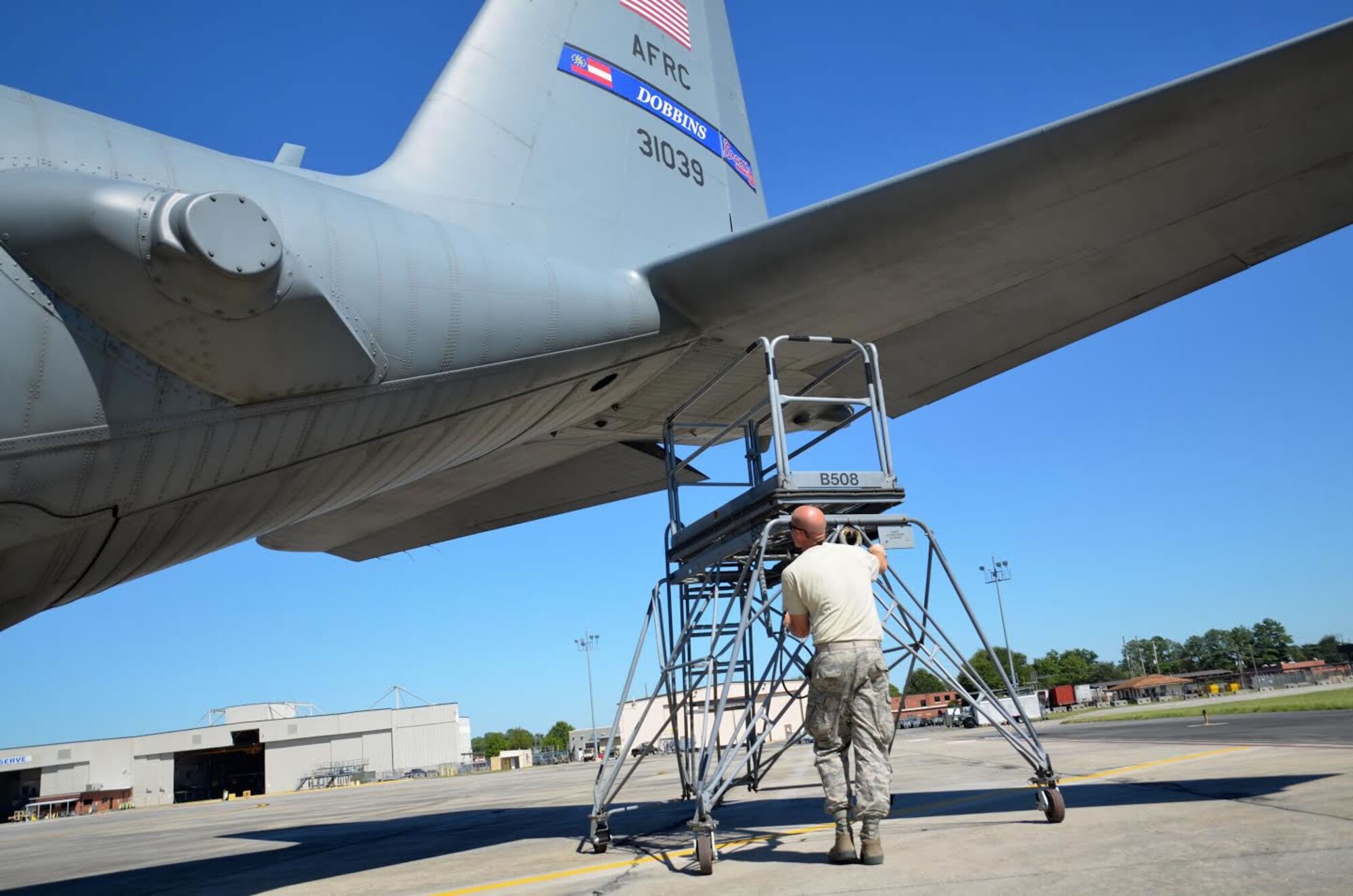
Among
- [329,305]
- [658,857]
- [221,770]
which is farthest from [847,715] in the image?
[221,770]

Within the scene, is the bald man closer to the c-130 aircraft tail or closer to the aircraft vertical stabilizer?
the c-130 aircraft tail

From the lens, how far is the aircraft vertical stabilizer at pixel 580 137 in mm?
7461

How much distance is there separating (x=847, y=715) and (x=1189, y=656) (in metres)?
197

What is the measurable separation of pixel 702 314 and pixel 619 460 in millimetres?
3299

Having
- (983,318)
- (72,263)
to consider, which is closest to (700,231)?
(983,318)

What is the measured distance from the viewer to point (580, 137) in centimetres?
855

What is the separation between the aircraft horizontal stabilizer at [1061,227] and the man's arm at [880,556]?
7.87ft

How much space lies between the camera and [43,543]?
469 centimetres

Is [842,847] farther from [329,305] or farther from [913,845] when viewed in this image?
[329,305]

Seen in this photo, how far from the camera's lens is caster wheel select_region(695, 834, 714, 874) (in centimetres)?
444

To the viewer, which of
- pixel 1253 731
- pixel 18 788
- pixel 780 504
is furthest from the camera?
pixel 18 788

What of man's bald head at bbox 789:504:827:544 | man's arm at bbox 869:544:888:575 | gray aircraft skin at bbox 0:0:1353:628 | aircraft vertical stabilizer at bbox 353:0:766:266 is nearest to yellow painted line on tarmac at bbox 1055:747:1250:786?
gray aircraft skin at bbox 0:0:1353:628

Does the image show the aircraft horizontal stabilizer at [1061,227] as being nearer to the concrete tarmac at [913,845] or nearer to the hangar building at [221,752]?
the concrete tarmac at [913,845]

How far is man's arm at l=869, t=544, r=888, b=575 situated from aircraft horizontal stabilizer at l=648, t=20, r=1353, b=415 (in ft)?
7.87
